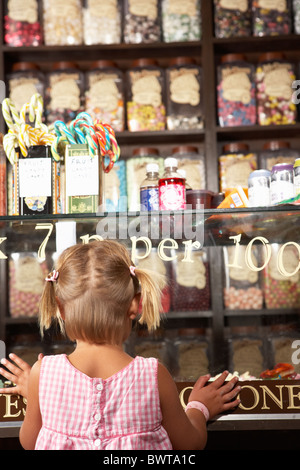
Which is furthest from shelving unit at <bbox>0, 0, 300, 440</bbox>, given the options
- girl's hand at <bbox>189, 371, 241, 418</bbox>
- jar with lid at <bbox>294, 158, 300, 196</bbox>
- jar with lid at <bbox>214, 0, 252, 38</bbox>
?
girl's hand at <bbox>189, 371, 241, 418</bbox>

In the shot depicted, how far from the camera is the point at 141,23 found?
7.75 ft

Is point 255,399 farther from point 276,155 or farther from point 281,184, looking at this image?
point 276,155

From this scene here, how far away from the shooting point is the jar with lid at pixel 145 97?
7.61ft

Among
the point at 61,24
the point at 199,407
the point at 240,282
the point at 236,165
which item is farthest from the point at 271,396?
the point at 61,24

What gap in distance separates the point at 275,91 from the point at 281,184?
3.39 ft

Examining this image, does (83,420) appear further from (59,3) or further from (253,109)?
(59,3)

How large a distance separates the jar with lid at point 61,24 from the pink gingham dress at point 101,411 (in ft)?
5.54

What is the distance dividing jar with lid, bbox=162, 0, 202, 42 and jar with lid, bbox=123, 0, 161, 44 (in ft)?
0.14

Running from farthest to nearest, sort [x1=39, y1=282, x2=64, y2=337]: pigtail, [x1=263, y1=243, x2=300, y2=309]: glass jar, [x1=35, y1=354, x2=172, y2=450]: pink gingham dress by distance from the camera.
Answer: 1. [x1=263, y1=243, x2=300, y2=309]: glass jar
2. [x1=39, y1=282, x2=64, y2=337]: pigtail
3. [x1=35, y1=354, x2=172, y2=450]: pink gingham dress

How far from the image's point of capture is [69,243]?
52.1 inches

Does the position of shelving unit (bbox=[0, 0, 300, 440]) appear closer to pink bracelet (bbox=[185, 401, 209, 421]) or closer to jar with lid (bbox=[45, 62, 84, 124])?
jar with lid (bbox=[45, 62, 84, 124])

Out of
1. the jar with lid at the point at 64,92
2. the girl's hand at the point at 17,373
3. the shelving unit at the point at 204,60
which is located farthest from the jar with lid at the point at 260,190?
the jar with lid at the point at 64,92

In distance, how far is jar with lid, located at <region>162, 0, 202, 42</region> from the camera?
235 centimetres

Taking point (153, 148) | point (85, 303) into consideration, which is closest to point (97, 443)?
point (85, 303)
